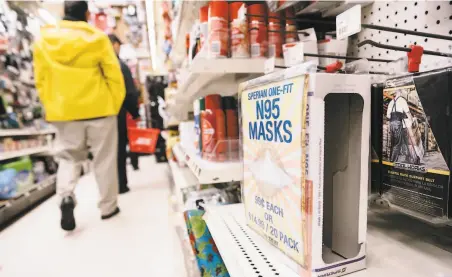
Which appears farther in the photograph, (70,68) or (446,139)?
(70,68)

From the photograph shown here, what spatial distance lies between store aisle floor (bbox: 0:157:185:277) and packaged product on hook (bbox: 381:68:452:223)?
3.87 ft

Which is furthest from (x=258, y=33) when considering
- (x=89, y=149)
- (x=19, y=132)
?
(x=19, y=132)

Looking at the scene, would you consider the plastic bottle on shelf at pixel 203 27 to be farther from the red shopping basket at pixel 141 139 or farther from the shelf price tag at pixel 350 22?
the red shopping basket at pixel 141 139

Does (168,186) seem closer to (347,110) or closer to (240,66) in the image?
(240,66)

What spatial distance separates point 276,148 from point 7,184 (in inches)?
111

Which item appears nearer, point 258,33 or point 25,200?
point 258,33

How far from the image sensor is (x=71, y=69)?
1.95 m

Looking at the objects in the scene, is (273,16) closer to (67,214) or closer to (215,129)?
(215,129)

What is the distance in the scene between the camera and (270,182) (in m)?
0.55

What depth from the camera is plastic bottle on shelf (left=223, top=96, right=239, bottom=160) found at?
103 centimetres

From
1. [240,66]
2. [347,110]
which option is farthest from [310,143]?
[240,66]

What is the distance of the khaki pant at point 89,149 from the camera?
2064 mm

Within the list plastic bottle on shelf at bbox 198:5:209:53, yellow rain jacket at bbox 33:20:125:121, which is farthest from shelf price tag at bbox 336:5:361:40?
yellow rain jacket at bbox 33:20:125:121

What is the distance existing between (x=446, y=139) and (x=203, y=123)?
779 mm
